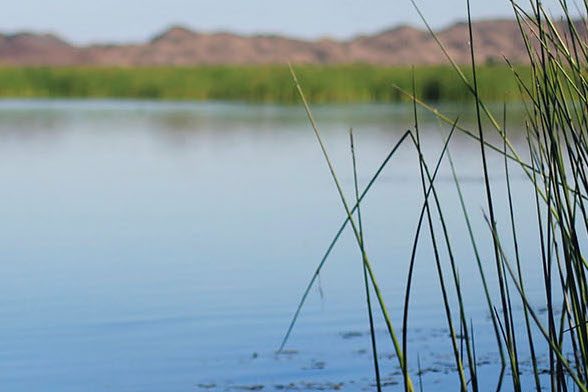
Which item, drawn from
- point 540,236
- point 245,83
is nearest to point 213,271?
point 540,236

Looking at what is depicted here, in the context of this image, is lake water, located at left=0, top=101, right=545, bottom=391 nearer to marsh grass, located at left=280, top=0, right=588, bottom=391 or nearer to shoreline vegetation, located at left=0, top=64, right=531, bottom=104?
marsh grass, located at left=280, top=0, right=588, bottom=391

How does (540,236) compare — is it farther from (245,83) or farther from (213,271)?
(245,83)

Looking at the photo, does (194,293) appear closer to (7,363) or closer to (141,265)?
(141,265)

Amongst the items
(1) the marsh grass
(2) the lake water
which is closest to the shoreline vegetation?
(2) the lake water

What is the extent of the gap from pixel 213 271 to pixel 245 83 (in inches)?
830

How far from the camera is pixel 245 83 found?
88.3ft

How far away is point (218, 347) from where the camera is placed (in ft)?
14.6

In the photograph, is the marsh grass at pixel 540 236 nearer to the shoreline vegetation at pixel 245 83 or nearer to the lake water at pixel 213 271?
the lake water at pixel 213 271

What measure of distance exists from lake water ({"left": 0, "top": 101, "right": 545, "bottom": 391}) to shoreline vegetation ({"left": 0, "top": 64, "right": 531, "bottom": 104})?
418 inches

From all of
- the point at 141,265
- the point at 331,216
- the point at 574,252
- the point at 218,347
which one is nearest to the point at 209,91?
the point at 331,216

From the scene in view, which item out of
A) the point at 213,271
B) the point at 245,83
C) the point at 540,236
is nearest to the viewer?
the point at 540,236

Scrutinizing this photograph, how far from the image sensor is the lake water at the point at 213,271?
4.19m

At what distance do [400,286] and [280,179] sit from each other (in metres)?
5.02

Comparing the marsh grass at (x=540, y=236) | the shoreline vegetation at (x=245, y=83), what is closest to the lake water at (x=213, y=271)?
the marsh grass at (x=540, y=236)
